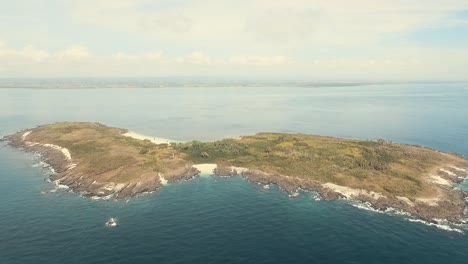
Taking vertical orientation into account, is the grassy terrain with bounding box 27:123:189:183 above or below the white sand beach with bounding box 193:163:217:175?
above

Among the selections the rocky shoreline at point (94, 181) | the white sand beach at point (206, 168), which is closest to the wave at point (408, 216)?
the white sand beach at point (206, 168)

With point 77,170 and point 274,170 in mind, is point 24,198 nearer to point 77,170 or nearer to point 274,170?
point 77,170

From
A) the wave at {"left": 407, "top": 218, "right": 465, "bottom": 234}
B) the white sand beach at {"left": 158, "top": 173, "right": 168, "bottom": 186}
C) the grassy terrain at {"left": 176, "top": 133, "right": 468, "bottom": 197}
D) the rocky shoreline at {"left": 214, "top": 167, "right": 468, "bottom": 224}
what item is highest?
the grassy terrain at {"left": 176, "top": 133, "right": 468, "bottom": 197}

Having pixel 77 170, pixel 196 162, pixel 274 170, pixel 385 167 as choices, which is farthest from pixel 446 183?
pixel 77 170

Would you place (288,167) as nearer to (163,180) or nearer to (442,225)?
(163,180)

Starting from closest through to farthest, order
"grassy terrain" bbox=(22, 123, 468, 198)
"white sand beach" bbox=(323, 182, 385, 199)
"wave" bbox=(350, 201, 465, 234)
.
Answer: "wave" bbox=(350, 201, 465, 234)
"white sand beach" bbox=(323, 182, 385, 199)
"grassy terrain" bbox=(22, 123, 468, 198)

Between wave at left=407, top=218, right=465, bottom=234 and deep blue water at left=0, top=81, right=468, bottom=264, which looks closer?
deep blue water at left=0, top=81, right=468, bottom=264

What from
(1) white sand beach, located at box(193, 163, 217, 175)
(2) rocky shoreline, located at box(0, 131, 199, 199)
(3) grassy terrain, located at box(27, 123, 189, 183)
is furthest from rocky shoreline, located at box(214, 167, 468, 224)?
(3) grassy terrain, located at box(27, 123, 189, 183)

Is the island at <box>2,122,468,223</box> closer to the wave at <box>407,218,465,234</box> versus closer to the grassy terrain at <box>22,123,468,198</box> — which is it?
the grassy terrain at <box>22,123,468,198</box>
